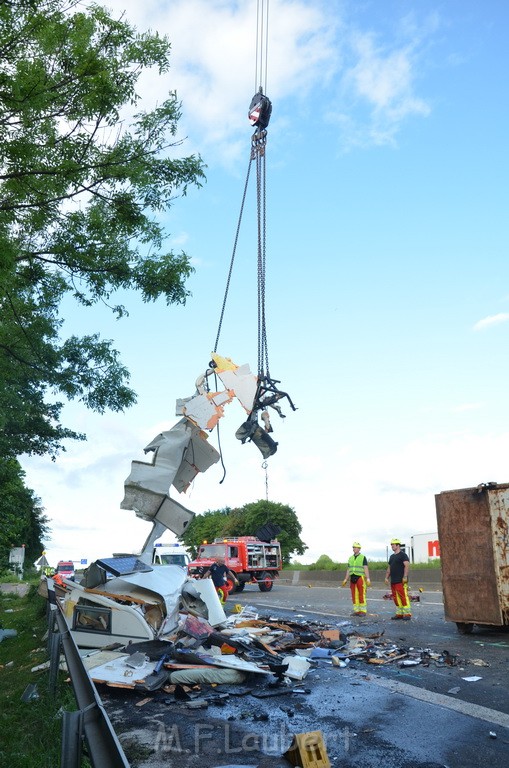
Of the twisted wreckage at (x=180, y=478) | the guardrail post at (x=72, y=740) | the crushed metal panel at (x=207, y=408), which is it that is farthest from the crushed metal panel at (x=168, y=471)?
the guardrail post at (x=72, y=740)

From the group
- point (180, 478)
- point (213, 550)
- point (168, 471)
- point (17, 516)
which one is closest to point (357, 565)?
point (180, 478)

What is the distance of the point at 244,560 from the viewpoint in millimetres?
25781

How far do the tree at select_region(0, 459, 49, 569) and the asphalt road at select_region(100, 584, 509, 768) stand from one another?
16.4 m

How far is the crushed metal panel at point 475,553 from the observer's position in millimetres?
10578

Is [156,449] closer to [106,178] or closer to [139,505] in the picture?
[139,505]

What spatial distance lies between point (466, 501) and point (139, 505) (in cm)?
563

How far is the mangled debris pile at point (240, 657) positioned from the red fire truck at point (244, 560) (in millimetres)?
14564

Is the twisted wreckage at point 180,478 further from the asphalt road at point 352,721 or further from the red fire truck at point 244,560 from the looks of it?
the red fire truck at point 244,560

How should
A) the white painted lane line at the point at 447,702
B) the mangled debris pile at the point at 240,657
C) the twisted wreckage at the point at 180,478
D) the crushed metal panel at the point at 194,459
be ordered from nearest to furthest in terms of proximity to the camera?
the white painted lane line at the point at 447,702, the mangled debris pile at the point at 240,657, the twisted wreckage at the point at 180,478, the crushed metal panel at the point at 194,459

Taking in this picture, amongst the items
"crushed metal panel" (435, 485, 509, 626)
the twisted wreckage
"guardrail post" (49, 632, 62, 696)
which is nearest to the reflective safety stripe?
"crushed metal panel" (435, 485, 509, 626)

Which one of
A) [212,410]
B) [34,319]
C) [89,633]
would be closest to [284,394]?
[212,410]

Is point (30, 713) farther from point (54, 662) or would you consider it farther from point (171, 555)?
point (171, 555)

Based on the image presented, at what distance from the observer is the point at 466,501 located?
11.2m

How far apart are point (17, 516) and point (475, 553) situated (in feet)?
92.2
